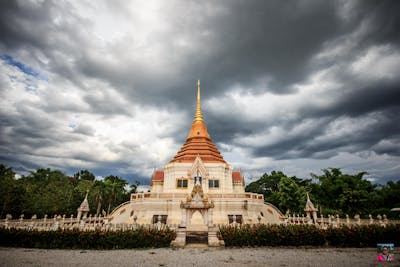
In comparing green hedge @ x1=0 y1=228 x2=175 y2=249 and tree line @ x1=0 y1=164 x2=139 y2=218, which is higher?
tree line @ x1=0 y1=164 x2=139 y2=218

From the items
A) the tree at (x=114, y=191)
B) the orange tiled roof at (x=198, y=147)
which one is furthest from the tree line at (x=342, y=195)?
the tree at (x=114, y=191)

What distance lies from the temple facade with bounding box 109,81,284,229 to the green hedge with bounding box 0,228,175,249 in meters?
5.70

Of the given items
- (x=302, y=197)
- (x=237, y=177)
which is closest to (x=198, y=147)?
(x=237, y=177)

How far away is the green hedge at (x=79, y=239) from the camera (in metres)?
12.9

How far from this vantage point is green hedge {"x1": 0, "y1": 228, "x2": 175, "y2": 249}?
509 inches

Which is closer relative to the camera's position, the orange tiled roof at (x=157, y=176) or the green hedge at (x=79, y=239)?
the green hedge at (x=79, y=239)

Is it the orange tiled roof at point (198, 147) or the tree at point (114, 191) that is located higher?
the orange tiled roof at point (198, 147)

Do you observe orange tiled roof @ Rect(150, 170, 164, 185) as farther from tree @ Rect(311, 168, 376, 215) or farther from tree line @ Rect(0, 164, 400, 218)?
tree @ Rect(311, 168, 376, 215)

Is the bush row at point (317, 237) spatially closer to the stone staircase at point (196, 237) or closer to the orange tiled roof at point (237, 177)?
the stone staircase at point (196, 237)

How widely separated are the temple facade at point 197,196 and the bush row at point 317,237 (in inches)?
211

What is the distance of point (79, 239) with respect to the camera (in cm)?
1294

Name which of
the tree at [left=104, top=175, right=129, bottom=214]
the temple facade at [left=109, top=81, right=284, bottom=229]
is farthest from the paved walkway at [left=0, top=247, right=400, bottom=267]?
the tree at [left=104, top=175, right=129, bottom=214]

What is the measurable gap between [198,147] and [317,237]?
2326 cm

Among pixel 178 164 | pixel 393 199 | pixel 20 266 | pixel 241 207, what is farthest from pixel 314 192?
pixel 20 266
